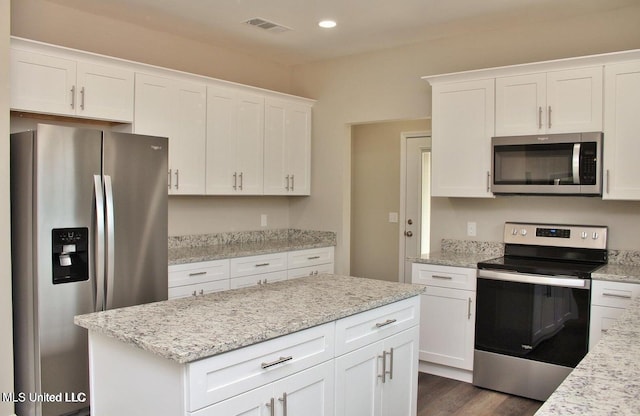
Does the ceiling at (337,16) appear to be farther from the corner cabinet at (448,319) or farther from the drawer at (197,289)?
the drawer at (197,289)

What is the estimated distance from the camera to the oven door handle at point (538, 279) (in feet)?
10.6

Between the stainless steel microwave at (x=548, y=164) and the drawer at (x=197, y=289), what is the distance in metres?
2.13

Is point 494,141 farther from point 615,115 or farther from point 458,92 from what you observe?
point 615,115

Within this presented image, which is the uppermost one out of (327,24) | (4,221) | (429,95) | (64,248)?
(327,24)

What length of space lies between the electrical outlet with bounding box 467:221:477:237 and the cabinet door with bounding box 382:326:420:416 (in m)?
1.80

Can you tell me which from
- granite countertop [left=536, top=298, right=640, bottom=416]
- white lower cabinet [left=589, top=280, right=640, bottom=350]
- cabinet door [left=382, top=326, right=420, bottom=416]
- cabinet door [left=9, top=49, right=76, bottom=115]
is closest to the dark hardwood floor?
white lower cabinet [left=589, top=280, right=640, bottom=350]

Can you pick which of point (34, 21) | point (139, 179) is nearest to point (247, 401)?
point (139, 179)

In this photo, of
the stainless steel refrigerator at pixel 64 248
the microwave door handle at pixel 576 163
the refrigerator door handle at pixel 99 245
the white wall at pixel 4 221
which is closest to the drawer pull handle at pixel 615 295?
the microwave door handle at pixel 576 163

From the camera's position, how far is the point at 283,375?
1.87 metres

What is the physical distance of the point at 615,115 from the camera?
10.9ft

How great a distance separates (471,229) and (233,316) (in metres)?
2.75

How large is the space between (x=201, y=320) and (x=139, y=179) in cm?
156

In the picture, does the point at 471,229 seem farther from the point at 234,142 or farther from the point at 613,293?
the point at 234,142

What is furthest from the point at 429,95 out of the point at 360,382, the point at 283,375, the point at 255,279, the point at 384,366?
the point at 283,375
